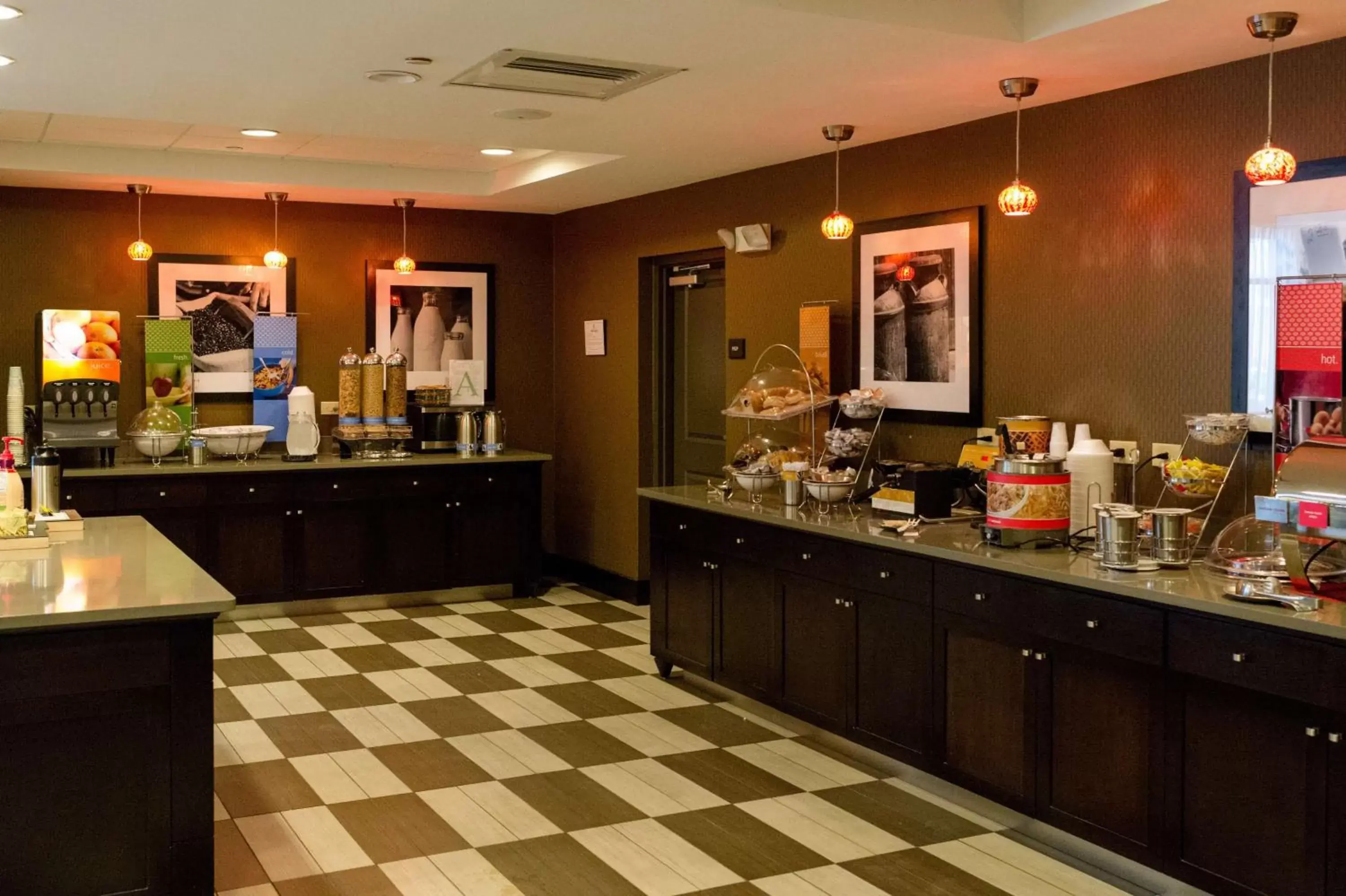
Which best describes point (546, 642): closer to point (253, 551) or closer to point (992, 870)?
point (253, 551)

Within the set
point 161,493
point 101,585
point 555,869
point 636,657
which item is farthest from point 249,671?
point 555,869

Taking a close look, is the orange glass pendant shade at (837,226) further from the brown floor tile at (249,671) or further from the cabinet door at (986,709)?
the brown floor tile at (249,671)

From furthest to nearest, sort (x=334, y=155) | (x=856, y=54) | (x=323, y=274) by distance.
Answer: (x=323, y=274), (x=334, y=155), (x=856, y=54)

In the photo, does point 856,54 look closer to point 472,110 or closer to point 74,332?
point 472,110

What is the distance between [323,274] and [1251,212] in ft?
19.0

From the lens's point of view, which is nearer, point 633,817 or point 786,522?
point 633,817

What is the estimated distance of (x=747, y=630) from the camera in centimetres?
541

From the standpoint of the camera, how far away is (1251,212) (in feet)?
13.6

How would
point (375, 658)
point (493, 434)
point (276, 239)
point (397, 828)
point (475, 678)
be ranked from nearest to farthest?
point (397, 828) → point (475, 678) → point (375, 658) → point (276, 239) → point (493, 434)

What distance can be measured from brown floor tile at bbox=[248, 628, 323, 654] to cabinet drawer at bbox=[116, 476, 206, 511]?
0.82m

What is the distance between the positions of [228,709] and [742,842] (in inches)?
102

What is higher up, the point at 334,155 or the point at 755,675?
the point at 334,155

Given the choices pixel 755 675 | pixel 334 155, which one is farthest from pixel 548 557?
pixel 755 675

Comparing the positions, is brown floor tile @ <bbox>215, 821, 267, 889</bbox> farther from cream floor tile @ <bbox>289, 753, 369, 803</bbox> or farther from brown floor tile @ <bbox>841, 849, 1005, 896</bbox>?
brown floor tile @ <bbox>841, 849, 1005, 896</bbox>
